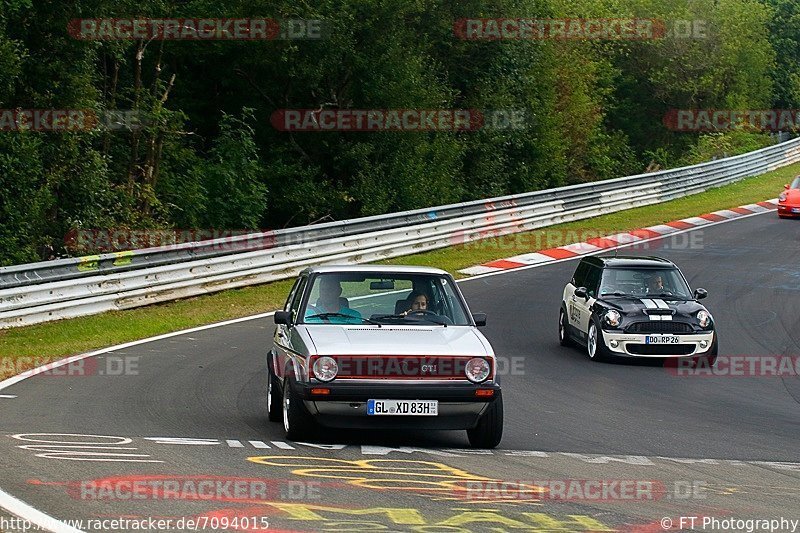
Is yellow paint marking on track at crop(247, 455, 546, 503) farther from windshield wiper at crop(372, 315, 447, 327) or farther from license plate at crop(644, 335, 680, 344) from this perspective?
license plate at crop(644, 335, 680, 344)

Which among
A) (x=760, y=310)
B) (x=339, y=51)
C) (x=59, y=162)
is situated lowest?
(x=760, y=310)

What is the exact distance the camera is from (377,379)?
10109 mm

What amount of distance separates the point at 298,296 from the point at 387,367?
1.97 meters

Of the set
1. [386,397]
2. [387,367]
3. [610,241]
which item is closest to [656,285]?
[387,367]

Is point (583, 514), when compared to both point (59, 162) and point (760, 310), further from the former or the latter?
point (59, 162)

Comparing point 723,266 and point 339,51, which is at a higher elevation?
point 339,51

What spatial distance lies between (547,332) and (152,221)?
1344cm

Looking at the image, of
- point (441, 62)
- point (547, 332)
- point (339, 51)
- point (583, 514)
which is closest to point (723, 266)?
point (547, 332)

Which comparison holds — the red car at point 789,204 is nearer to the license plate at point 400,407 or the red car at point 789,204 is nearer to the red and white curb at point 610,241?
the red and white curb at point 610,241

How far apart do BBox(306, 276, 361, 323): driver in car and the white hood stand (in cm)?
25

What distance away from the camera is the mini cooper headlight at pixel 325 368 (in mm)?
10109

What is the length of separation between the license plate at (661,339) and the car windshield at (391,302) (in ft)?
20.0

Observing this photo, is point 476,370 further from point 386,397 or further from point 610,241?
point 610,241

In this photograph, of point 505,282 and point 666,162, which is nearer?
point 505,282
